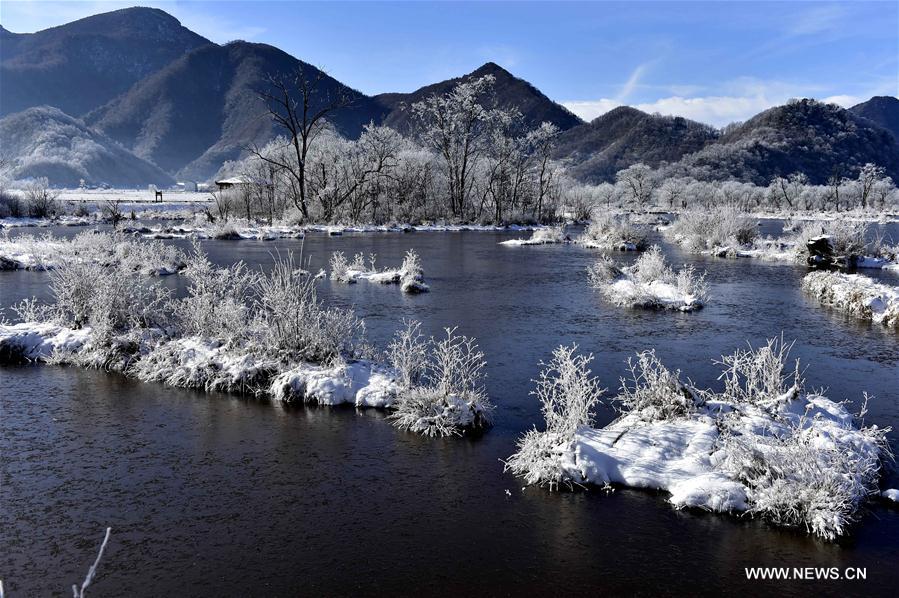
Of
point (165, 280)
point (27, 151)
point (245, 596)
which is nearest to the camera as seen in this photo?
point (245, 596)

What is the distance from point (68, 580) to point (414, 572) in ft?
10.0

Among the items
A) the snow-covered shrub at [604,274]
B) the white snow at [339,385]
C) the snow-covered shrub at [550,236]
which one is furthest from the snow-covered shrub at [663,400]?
Answer: the snow-covered shrub at [550,236]

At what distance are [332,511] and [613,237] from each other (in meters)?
32.9

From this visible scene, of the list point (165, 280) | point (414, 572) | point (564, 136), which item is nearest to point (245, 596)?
point (414, 572)

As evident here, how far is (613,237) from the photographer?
37.3 meters

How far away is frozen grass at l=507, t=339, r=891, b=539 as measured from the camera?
21.7 feet

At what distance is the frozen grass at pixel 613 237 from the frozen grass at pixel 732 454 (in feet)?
91.9

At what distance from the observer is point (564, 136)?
183m

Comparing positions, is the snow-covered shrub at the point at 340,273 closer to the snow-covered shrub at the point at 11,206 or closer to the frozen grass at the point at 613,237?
the frozen grass at the point at 613,237

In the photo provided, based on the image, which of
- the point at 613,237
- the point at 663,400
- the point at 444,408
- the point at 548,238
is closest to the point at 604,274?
the point at 663,400

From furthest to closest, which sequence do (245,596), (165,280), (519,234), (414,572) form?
(519,234)
(165,280)
(414,572)
(245,596)

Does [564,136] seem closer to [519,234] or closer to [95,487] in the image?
[519,234]

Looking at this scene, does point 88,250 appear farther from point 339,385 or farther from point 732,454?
point 732,454

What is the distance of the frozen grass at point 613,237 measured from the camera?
36.6m
